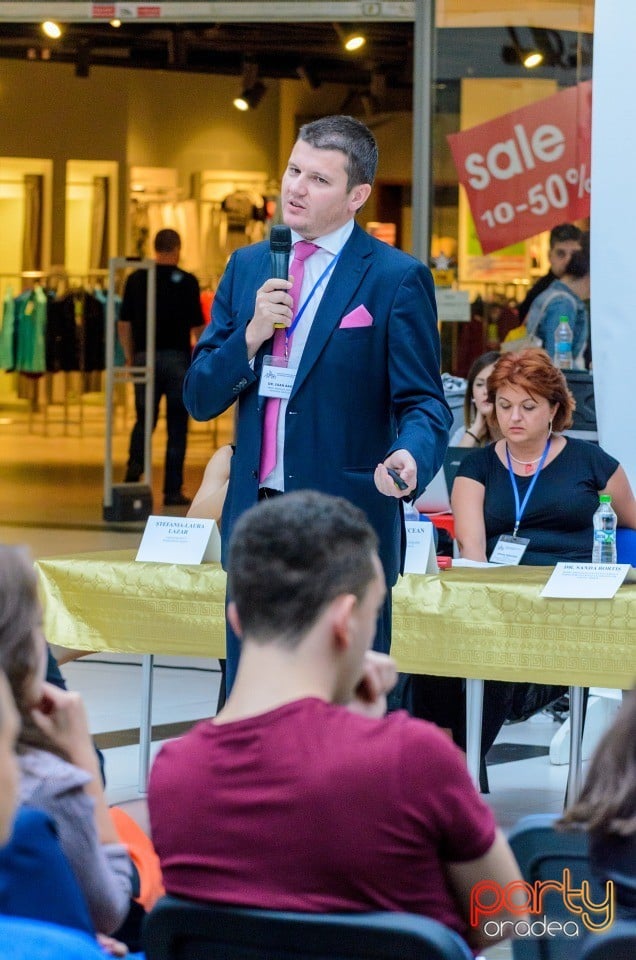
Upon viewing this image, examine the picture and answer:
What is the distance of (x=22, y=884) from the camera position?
1.71m

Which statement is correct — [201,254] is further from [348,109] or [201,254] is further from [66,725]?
[66,725]

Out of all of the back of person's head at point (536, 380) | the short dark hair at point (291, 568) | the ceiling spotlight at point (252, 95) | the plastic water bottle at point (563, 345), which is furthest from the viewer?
the ceiling spotlight at point (252, 95)

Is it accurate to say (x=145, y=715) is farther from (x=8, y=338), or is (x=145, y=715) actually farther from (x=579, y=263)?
(x=8, y=338)

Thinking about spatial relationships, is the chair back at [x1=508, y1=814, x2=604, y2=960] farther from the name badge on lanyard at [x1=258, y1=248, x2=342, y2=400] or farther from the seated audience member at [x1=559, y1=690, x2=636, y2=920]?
the name badge on lanyard at [x1=258, y1=248, x2=342, y2=400]

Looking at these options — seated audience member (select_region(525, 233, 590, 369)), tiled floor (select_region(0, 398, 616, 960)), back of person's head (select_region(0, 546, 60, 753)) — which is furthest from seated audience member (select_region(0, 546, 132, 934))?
seated audience member (select_region(525, 233, 590, 369))

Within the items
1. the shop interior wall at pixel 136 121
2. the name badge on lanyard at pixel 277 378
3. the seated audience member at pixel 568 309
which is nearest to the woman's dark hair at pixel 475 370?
the seated audience member at pixel 568 309

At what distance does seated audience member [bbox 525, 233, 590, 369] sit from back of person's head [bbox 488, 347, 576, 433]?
109 inches

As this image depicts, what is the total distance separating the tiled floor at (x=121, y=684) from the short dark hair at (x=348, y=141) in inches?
62.6

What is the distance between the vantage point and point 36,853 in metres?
1.71

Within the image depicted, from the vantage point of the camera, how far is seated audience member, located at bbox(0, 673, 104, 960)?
4.99 feet

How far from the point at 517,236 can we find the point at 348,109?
29.3ft

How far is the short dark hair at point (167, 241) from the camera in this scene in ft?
36.0

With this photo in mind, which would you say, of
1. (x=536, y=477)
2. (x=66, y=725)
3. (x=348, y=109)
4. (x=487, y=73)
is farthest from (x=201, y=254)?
(x=66, y=725)

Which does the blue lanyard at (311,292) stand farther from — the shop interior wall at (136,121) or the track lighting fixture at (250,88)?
the shop interior wall at (136,121)
